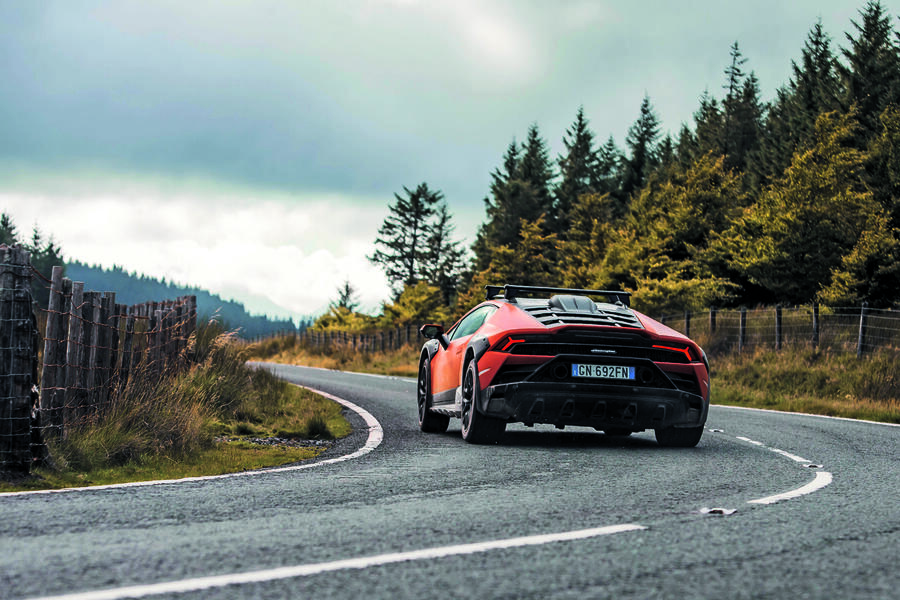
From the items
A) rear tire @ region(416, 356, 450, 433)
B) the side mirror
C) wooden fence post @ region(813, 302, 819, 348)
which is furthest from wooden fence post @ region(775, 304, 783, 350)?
the side mirror

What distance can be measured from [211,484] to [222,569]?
2634 millimetres

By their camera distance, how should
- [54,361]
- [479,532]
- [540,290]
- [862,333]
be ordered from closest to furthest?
[479,532], [54,361], [540,290], [862,333]

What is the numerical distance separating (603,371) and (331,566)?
4.95 m

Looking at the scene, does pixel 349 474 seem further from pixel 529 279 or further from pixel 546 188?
pixel 546 188

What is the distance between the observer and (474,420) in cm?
873

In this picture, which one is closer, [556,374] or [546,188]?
[556,374]

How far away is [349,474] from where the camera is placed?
676 centimetres

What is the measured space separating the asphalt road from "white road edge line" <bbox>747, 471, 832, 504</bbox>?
0.02 m

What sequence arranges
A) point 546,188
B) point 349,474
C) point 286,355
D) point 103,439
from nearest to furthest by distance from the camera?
point 349,474 → point 103,439 → point 286,355 → point 546,188

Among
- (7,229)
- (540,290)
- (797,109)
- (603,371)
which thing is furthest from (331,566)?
(7,229)

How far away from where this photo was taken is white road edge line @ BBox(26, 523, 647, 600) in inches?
131

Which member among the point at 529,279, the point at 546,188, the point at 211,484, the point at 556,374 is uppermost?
the point at 546,188

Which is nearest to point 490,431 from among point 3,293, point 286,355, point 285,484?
point 285,484

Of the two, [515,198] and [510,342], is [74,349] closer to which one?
[510,342]
